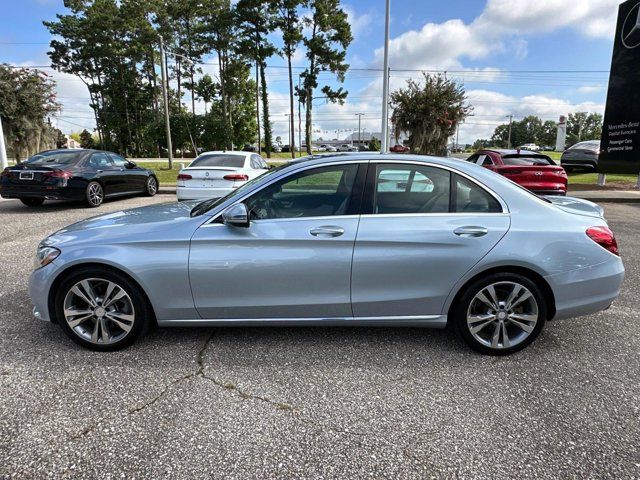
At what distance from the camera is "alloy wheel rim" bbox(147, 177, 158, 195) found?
41.3 feet

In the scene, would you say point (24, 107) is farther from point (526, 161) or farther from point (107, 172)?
point (526, 161)

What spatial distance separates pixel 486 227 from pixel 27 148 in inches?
1401

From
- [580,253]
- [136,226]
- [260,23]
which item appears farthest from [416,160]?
[260,23]

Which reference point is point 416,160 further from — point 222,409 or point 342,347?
point 222,409

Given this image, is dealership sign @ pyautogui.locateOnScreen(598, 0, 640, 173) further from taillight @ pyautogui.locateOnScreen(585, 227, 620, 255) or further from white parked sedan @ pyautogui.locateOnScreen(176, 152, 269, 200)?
taillight @ pyautogui.locateOnScreen(585, 227, 620, 255)

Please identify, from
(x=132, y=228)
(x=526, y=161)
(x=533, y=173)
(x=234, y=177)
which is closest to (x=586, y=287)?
(x=132, y=228)

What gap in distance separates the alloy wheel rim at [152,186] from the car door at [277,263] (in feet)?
34.8

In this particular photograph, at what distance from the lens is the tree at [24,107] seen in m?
27.8

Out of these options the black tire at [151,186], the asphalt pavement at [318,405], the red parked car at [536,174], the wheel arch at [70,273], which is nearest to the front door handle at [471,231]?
the asphalt pavement at [318,405]

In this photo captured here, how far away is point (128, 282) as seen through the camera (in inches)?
120

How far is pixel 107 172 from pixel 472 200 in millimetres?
10103

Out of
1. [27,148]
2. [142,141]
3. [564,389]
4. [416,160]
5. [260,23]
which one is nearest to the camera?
[564,389]

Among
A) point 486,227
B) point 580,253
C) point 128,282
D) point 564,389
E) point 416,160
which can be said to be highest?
point 416,160

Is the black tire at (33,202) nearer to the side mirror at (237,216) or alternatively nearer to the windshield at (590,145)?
the side mirror at (237,216)
